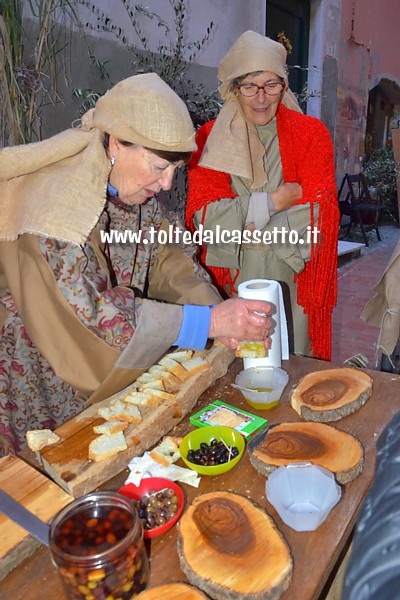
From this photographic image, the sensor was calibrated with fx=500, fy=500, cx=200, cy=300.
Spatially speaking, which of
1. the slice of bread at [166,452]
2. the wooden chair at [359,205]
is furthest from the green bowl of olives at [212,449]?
the wooden chair at [359,205]

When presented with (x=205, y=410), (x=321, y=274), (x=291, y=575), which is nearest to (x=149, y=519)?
(x=291, y=575)

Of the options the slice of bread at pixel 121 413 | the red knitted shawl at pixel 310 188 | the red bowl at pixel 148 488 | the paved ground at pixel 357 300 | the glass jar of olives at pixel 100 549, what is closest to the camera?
the glass jar of olives at pixel 100 549

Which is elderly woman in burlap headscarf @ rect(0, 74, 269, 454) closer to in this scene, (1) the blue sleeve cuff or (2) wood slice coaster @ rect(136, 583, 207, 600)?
(1) the blue sleeve cuff

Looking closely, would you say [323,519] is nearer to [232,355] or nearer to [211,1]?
[232,355]

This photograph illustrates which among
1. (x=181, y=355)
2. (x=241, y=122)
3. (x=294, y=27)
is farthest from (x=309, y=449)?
(x=294, y=27)

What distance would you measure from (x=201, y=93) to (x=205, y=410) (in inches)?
161

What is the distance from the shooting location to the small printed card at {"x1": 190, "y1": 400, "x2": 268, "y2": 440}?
1.45 metres

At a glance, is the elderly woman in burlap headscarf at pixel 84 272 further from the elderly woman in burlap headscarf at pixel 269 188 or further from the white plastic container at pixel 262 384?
the elderly woman in burlap headscarf at pixel 269 188

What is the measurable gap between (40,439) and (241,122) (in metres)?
1.76

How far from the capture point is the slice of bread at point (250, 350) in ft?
5.50

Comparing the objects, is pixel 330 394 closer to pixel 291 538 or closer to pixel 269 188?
pixel 291 538

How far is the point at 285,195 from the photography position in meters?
2.32

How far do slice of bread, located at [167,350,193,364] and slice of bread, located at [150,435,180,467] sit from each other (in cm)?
36

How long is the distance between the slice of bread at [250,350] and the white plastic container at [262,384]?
0.06 m
